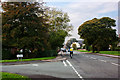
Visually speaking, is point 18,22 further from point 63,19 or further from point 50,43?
point 63,19

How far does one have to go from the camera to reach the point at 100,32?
2018 inches

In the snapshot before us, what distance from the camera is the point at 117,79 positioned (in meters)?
8.36

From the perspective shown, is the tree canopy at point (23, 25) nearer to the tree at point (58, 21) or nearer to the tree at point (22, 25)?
the tree at point (22, 25)

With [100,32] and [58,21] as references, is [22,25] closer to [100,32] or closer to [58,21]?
[58,21]

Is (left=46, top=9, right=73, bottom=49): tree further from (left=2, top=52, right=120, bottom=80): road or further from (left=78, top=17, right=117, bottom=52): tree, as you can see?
(left=2, top=52, right=120, bottom=80): road

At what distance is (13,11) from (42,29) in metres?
5.91

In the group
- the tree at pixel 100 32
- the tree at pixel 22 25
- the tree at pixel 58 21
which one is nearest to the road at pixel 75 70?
the tree at pixel 22 25

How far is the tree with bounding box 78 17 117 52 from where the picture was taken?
51.0m

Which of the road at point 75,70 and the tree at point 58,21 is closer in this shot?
the road at point 75,70

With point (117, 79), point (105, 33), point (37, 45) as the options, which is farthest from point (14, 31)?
point (105, 33)

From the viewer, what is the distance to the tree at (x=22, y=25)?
26.8 metres

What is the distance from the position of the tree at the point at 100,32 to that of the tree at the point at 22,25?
2585 centimetres

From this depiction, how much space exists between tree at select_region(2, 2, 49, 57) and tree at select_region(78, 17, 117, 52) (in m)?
25.9

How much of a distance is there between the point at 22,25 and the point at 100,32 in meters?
30.7
